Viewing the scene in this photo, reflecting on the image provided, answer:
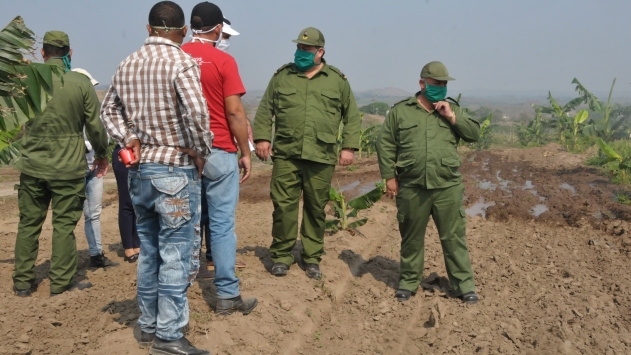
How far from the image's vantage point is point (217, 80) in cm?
425

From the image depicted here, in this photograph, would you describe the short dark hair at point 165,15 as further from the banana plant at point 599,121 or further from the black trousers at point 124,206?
the banana plant at point 599,121

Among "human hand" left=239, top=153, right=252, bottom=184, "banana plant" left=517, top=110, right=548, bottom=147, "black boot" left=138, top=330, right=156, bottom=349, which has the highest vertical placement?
"human hand" left=239, top=153, right=252, bottom=184

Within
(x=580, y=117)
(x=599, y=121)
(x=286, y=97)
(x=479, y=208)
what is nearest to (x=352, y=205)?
(x=286, y=97)

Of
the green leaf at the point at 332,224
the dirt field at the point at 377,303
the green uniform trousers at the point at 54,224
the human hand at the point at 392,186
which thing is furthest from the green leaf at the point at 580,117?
the green uniform trousers at the point at 54,224

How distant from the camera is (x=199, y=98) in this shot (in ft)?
11.0

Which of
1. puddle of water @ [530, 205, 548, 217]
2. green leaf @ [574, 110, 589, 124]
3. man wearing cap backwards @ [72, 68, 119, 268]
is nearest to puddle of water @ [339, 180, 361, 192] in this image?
puddle of water @ [530, 205, 548, 217]

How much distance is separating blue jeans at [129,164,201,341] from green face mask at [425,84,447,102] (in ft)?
8.04

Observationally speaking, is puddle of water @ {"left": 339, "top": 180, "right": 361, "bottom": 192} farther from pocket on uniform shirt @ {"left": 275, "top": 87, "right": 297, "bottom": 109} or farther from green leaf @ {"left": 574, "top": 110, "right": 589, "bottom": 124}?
green leaf @ {"left": 574, "top": 110, "right": 589, "bottom": 124}

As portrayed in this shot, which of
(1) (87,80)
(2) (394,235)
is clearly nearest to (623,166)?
(2) (394,235)

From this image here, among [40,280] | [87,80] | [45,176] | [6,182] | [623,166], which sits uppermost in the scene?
[87,80]

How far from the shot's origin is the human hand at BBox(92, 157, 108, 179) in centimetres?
538

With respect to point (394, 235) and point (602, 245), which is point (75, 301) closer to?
point (394, 235)

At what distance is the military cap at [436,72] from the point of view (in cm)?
501

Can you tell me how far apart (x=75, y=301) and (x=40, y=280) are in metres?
1.08
